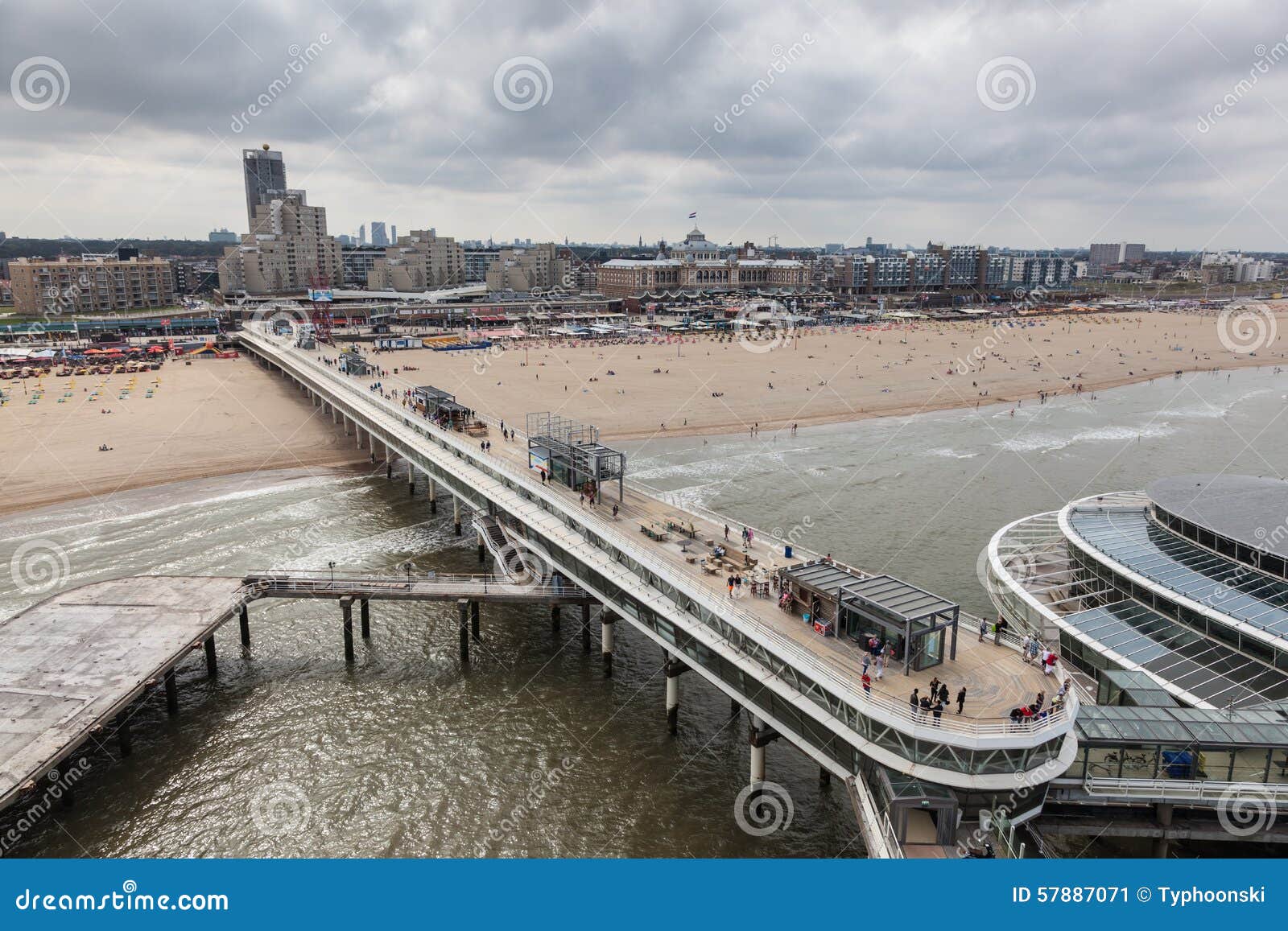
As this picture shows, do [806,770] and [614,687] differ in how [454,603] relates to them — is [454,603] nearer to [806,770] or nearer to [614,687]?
[614,687]

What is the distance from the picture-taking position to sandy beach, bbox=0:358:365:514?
6284cm

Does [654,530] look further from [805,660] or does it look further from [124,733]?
[124,733]

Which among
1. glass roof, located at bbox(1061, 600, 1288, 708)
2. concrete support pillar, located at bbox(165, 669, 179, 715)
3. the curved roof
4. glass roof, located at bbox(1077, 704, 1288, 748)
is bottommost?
concrete support pillar, located at bbox(165, 669, 179, 715)

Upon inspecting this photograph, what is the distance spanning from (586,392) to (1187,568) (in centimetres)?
7886

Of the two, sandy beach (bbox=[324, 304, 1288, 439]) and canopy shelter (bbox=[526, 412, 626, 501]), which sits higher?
canopy shelter (bbox=[526, 412, 626, 501])

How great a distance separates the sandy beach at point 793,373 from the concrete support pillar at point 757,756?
5499 cm

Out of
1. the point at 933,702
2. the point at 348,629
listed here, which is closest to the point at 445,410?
the point at 348,629

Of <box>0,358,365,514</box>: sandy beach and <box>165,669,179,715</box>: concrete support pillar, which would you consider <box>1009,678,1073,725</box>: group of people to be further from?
<box>0,358,365,514</box>: sandy beach

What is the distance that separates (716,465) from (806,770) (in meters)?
42.5

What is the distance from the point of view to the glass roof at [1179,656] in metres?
24.8

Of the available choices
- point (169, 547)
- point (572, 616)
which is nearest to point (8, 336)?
point (169, 547)

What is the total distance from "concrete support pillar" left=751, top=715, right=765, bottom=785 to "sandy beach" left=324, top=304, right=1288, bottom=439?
2165 inches

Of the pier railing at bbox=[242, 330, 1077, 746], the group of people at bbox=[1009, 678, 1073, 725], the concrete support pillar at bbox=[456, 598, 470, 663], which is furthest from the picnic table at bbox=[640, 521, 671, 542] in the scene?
the group of people at bbox=[1009, 678, 1073, 725]

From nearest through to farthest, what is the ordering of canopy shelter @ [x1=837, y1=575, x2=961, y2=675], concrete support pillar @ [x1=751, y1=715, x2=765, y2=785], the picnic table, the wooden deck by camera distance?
the wooden deck, canopy shelter @ [x1=837, y1=575, x2=961, y2=675], concrete support pillar @ [x1=751, y1=715, x2=765, y2=785], the picnic table
